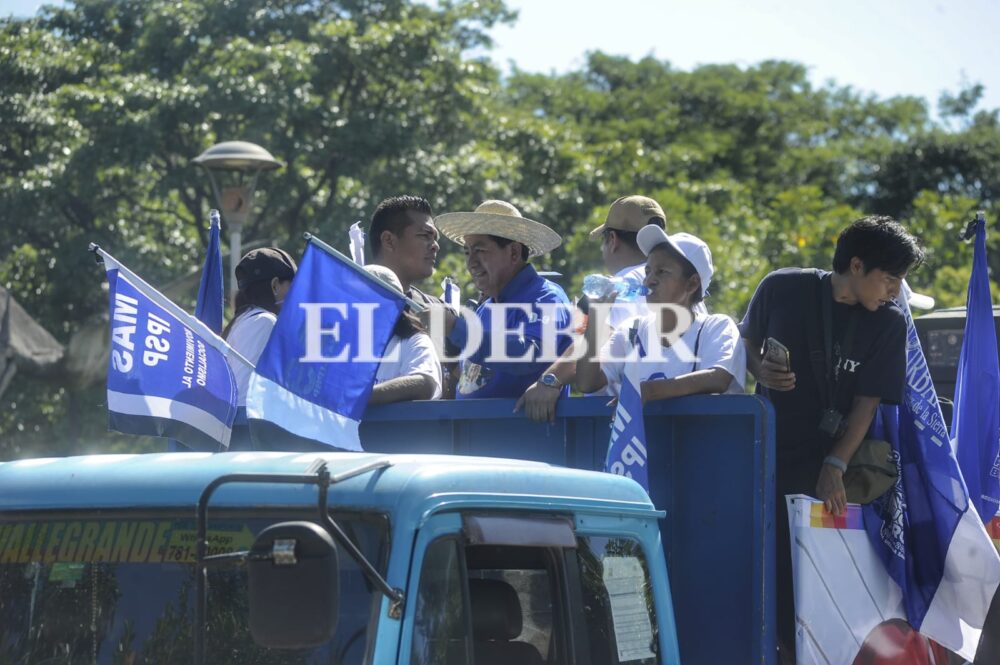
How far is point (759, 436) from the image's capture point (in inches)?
150

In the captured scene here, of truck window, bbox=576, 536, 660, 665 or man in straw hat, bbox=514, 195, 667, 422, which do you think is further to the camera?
man in straw hat, bbox=514, 195, 667, 422

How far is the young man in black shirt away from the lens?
171 inches

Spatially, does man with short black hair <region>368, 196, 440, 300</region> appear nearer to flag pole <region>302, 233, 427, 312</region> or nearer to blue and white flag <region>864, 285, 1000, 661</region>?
flag pole <region>302, 233, 427, 312</region>

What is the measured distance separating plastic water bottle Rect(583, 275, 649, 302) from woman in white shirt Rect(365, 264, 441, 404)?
23.9 inches

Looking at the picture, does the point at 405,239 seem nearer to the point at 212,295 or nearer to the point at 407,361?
the point at 212,295

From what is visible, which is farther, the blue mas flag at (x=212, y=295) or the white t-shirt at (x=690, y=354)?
the blue mas flag at (x=212, y=295)

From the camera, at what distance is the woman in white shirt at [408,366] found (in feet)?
15.4

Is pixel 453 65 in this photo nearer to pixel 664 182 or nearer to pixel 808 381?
pixel 664 182

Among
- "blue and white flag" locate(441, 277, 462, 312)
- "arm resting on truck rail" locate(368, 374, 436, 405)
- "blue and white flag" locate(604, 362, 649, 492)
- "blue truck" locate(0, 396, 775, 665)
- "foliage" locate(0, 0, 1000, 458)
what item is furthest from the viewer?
"foliage" locate(0, 0, 1000, 458)

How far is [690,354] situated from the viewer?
4430mm

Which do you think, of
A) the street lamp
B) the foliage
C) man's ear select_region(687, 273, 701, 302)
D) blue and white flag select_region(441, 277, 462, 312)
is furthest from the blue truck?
the foliage

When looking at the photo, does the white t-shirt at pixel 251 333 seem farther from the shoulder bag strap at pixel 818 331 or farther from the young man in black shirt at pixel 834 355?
the shoulder bag strap at pixel 818 331

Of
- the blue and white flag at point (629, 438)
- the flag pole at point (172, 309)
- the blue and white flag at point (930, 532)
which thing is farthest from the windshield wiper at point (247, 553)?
the blue and white flag at point (930, 532)

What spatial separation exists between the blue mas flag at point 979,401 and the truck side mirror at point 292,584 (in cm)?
303
